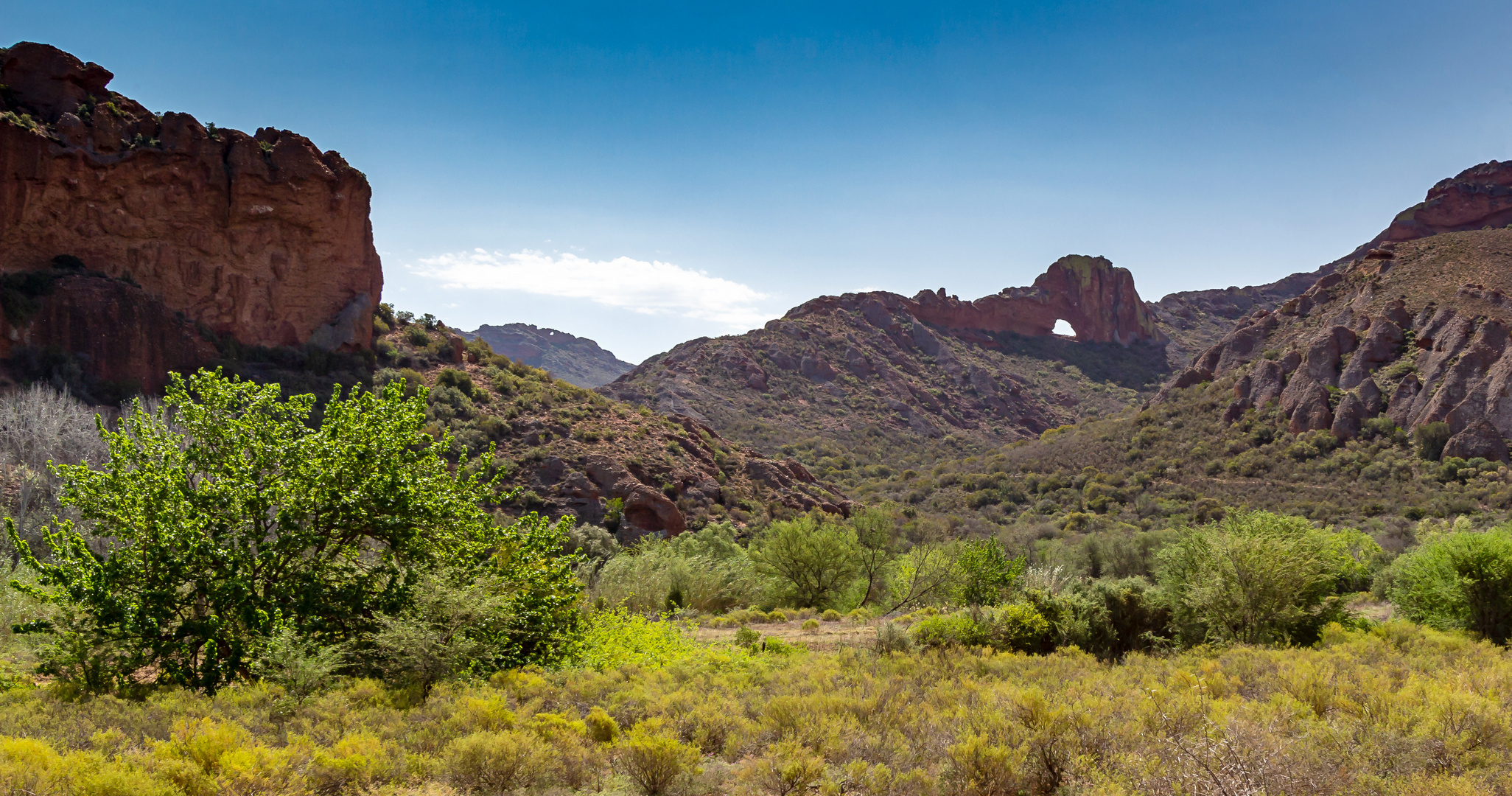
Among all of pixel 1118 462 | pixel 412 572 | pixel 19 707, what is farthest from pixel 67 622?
pixel 1118 462

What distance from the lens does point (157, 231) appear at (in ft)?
119

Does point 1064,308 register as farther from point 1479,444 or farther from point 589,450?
point 589,450

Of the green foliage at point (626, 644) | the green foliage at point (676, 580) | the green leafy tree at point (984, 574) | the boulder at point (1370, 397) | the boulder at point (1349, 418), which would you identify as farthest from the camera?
the boulder at point (1370, 397)

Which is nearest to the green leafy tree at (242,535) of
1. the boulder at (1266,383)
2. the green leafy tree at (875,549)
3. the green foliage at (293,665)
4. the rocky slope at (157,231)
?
the green foliage at (293,665)

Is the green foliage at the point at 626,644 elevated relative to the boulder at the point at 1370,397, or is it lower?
lower

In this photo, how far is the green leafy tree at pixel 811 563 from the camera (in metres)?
25.8

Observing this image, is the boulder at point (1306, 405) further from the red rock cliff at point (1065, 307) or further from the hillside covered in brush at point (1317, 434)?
the red rock cliff at point (1065, 307)

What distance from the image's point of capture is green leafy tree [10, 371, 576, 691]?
28.2 ft

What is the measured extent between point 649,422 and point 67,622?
34.3m

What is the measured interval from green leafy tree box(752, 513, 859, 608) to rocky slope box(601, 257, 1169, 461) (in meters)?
41.5

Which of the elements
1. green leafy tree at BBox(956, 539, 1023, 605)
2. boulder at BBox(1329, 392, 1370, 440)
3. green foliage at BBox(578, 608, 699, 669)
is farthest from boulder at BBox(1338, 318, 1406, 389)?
green foliage at BBox(578, 608, 699, 669)

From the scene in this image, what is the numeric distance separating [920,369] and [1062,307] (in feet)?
123

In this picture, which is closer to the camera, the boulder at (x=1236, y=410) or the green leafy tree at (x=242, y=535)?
the green leafy tree at (x=242, y=535)

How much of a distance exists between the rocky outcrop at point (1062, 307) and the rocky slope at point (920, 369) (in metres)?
0.21
